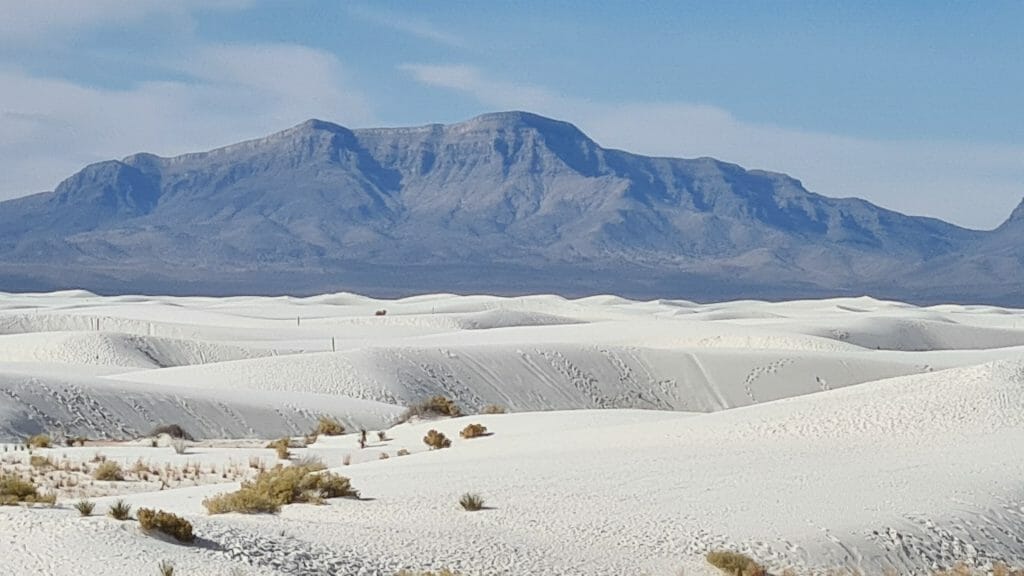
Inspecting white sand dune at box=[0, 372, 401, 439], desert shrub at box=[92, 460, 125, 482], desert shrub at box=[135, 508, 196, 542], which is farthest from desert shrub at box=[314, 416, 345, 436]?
desert shrub at box=[135, 508, 196, 542]

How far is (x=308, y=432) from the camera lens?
3503 centimetres

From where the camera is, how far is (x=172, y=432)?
30.9 meters

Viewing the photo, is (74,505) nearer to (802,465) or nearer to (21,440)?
(802,465)

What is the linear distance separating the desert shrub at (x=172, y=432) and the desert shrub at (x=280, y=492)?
Answer: 49.5 ft

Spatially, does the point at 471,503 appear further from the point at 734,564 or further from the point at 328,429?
the point at 328,429

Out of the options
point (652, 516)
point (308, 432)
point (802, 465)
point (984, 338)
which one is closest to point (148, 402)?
point (308, 432)

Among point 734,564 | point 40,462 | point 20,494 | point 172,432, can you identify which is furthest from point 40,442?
point 734,564

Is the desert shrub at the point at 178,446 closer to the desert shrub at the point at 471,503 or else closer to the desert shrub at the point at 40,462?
the desert shrub at the point at 40,462

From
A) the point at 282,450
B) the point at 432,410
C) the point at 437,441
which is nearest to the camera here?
the point at 282,450

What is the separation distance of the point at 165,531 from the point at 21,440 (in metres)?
19.7

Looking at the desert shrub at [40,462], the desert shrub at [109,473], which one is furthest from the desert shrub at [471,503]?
the desert shrub at [40,462]

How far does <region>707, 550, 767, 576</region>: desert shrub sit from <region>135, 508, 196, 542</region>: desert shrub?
4.79 m

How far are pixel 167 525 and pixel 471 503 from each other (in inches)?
157

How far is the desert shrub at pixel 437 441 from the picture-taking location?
2697 centimetres
